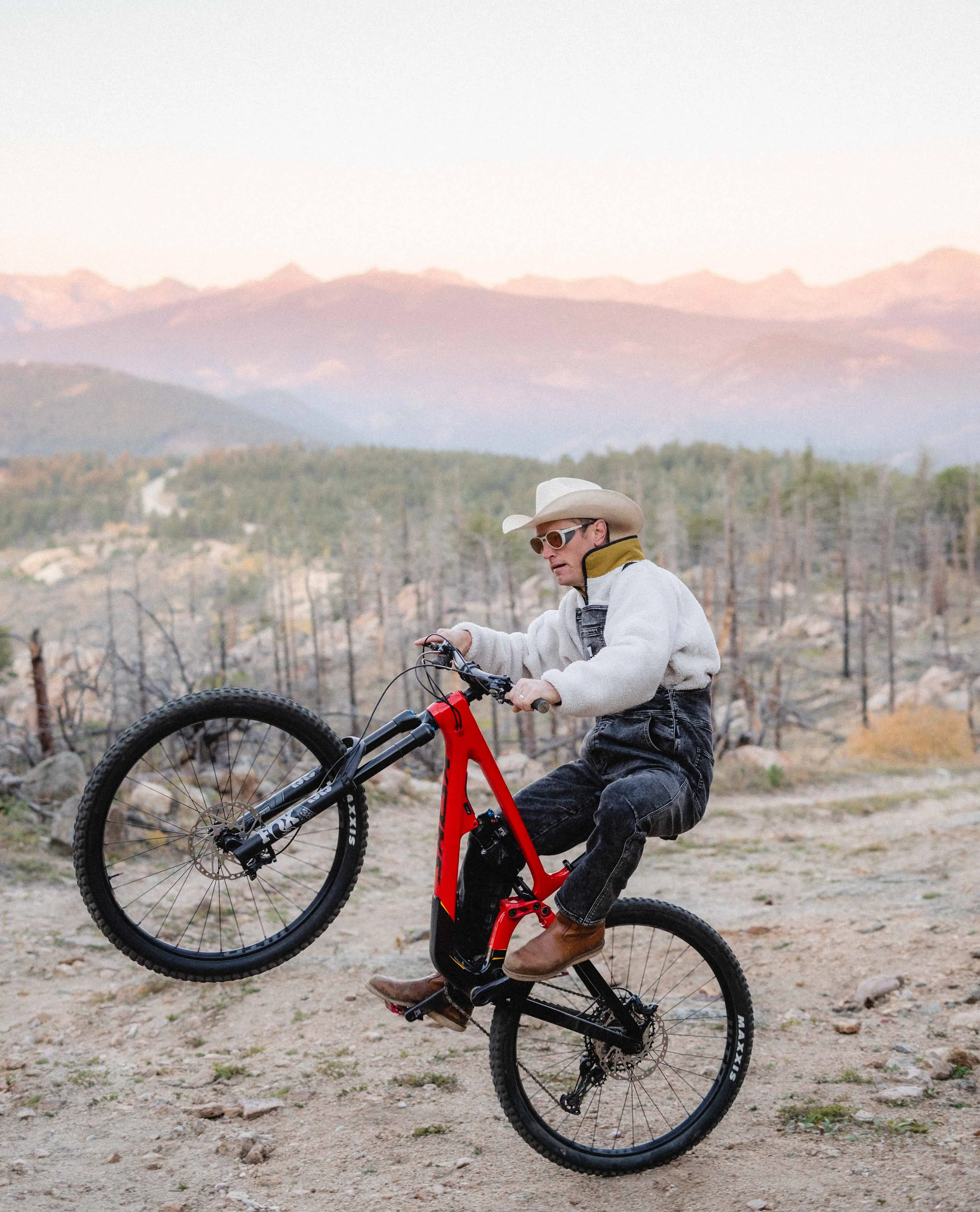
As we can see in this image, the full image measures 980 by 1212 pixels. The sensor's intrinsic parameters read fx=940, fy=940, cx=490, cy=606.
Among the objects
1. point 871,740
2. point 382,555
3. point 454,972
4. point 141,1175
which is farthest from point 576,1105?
point 382,555

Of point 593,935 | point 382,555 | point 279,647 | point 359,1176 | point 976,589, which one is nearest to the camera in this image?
point 593,935

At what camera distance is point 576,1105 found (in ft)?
12.5

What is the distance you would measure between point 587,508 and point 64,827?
627 centimetres

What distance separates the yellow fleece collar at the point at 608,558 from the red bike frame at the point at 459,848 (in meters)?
0.68

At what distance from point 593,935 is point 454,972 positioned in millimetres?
553

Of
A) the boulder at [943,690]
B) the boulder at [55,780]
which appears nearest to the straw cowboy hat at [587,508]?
the boulder at [55,780]

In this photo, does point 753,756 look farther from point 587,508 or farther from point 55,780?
point 587,508

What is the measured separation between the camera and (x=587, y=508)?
11.6 ft

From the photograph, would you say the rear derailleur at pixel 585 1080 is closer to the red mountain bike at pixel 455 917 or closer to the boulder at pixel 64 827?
the red mountain bike at pixel 455 917

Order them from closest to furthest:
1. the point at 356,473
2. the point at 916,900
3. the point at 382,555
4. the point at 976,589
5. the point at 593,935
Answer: the point at 593,935
the point at 916,900
the point at 382,555
the point at 976,589
the point at 356,473

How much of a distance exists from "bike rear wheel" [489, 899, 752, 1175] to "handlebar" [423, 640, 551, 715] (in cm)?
102

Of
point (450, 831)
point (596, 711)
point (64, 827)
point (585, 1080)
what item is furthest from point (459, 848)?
point (64, 827)

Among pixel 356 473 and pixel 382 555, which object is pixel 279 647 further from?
pixel 356 473

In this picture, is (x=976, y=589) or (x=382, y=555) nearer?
(x=382, y=555)
